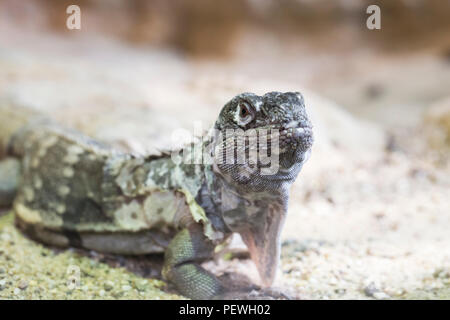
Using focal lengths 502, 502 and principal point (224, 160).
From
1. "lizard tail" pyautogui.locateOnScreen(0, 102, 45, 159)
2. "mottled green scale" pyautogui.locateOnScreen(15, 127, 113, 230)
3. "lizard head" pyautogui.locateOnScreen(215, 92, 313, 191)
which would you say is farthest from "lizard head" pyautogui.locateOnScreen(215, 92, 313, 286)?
"lizard tail" pyautogui.locateOnScreen(0, 102, 45, 159)

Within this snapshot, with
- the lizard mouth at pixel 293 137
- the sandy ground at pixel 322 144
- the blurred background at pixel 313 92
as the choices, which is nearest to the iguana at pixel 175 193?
the lizard mouth at pixel 293 137

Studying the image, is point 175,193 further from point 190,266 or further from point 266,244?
point 266,244

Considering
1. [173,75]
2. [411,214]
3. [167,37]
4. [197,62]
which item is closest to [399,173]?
[411,214]

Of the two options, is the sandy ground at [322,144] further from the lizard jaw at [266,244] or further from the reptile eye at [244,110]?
the reptile eye at [244,110]

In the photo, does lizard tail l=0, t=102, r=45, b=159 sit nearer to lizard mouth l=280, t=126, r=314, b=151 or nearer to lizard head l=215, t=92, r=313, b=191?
lizard head l=215, t=92, r=313, b=191

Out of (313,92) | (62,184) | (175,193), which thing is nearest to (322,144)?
(175,193)
